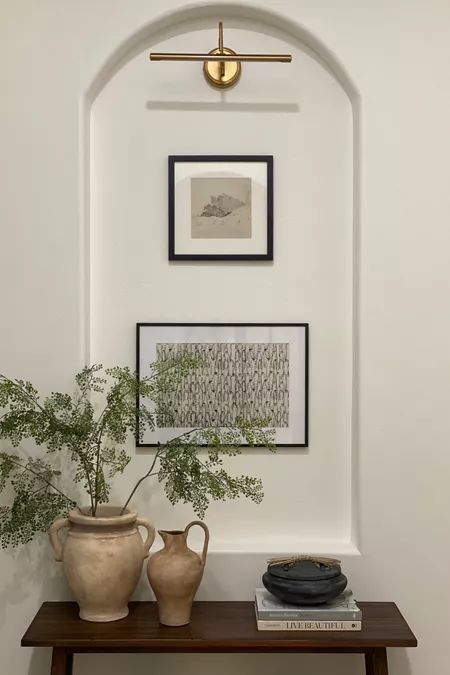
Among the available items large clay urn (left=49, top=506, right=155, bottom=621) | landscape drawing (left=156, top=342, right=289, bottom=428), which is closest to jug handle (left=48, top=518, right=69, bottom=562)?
large clay urn (left=49, top=506, right=155, bottom=621)

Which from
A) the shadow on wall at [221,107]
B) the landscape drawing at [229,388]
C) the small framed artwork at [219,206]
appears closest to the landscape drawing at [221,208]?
the small framed artwork at [219,206]

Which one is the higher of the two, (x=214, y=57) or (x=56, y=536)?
(x=214, y=57)

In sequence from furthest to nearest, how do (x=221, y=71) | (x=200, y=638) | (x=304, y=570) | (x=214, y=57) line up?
(x=221, y=71), (x=214, y=57), (x=304, y=570), (x=200, y=638)

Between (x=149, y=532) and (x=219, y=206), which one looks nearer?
(x=149, y=532)

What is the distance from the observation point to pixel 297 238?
2344 millimetres

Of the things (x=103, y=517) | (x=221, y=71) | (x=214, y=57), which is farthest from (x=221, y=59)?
(x=103, y=517)

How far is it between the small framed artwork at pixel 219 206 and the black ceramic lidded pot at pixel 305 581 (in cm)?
84

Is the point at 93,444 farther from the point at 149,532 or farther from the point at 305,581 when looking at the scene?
the point at 305,581

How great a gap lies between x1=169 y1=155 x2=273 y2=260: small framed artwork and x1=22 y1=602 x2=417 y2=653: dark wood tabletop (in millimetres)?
980

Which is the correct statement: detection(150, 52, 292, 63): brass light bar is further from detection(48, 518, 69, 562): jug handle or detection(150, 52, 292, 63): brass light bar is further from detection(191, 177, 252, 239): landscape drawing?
detection(48, 518, 69, 562): jug handle

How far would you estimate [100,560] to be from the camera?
2.02m

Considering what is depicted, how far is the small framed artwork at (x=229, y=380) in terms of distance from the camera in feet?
7.61

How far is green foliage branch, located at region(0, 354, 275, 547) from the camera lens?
80.4 inches

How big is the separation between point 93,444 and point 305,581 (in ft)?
2.18
